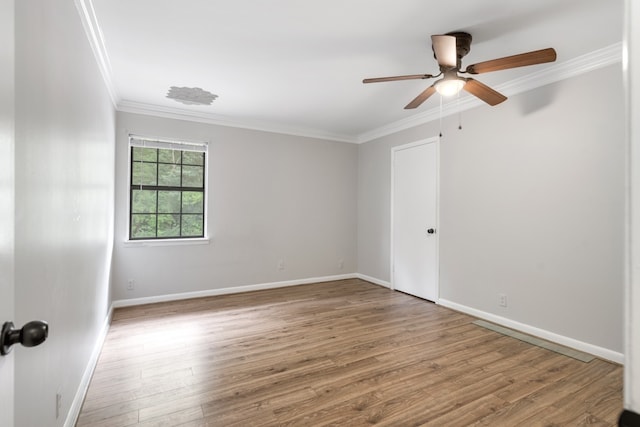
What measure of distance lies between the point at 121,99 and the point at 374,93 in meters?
3.00

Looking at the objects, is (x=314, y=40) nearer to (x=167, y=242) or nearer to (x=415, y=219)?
(x=415, y=219)

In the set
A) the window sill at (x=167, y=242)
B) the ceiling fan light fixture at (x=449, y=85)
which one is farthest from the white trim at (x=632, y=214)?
the window sill at (x=167, y=242)

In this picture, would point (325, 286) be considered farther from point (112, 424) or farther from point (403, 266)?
point (112, 424)

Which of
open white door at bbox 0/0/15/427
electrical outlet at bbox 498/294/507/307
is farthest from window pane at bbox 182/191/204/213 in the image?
electrical outlet at bbox 498/294/507/307

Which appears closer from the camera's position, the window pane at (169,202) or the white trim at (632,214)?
the white trim at (632,214)

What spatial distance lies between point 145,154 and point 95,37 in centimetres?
193

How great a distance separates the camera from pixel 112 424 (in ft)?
5.73

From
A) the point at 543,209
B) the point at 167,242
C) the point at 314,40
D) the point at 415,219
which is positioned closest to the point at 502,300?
the point at 543,209

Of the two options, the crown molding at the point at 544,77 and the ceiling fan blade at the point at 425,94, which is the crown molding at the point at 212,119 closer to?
the crown molding at the point at 544,77

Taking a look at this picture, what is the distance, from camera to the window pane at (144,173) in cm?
397

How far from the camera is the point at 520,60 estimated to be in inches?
81.7

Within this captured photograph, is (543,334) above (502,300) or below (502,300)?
below

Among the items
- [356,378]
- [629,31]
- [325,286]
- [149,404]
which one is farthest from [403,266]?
[629,31]

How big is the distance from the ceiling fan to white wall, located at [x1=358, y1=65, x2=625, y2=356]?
67cm
